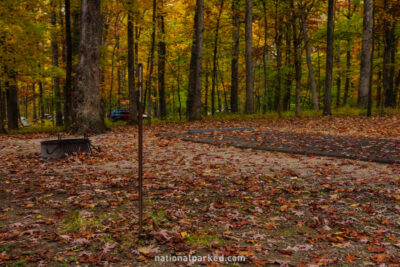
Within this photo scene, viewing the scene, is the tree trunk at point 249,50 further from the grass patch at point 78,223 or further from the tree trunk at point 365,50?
the grass patch at point 78,223

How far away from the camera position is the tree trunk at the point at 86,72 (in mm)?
12992

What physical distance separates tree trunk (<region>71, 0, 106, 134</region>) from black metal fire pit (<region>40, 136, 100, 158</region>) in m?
4.25

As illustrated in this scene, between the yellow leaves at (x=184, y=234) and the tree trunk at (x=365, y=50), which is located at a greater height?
the tree trunk at (x=365, y=50)

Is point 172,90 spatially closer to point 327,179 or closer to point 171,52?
point 171,52

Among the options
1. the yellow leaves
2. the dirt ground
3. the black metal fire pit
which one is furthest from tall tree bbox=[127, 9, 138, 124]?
the yellow leaves

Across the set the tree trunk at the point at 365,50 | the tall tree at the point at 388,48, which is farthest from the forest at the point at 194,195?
the tree trunk at the point at 365,50

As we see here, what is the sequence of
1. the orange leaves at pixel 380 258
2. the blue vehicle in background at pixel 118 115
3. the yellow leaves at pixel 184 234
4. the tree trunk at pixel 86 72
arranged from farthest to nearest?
the blue vehicle in background at pixel 118 115, the tree trunk at pixel 86 72, the yellow leaves at pixel 184 234, the orange leaves at pixel 380 258

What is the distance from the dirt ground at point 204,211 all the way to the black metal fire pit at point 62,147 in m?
0.37

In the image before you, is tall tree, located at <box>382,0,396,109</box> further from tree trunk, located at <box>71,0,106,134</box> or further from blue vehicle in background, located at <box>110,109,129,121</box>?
blue vehicle in background, located at <box>110,109,129,121</box>

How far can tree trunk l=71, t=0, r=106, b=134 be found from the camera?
1299 cm

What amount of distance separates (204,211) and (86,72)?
10.4 meters

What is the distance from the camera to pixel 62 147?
28.5ft

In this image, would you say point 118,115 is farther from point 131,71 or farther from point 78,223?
point 78,223

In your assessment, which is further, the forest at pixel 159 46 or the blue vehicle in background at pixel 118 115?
the blue vehicle in background at pixel 118 115
